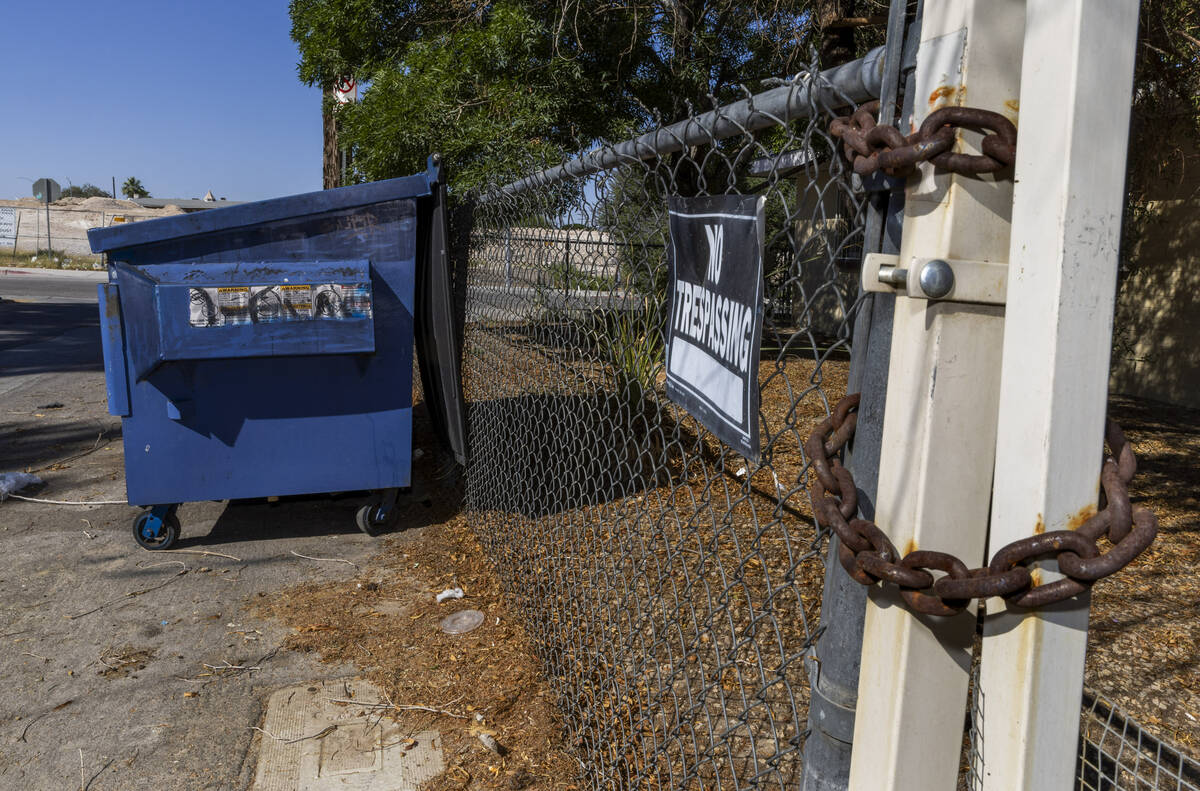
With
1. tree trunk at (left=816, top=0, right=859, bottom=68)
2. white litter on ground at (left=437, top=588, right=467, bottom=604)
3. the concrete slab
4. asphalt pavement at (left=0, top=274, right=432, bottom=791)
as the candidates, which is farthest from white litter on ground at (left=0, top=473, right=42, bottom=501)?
tree trunk at (left=816, top=0, right=859, bottom=68)

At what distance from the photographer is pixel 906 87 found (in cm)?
108

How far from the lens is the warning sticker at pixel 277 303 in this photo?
14.0 feet

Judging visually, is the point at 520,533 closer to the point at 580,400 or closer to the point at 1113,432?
the point at 580,400

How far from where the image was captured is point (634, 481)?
332 centimetres

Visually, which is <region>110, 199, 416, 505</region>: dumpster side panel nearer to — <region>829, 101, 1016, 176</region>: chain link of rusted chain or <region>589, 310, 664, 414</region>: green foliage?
<region>589, 310, 664, 414</region>: green foliage

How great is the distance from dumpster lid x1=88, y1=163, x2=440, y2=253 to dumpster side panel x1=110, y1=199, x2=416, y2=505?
5 centimetres

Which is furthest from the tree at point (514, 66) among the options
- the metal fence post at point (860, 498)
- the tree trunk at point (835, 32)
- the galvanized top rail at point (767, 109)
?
the metal fence post at point (860, 498)

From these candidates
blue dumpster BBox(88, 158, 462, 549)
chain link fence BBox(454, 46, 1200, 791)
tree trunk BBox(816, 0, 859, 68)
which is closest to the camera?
chain link fence BBox(454, 46, 1200, 791)

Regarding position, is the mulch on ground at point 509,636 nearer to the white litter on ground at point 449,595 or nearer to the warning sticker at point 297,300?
the white litter on ground at point 449,595

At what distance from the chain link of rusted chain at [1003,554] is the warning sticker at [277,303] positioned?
3697mm

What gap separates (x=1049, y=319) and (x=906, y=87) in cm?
35

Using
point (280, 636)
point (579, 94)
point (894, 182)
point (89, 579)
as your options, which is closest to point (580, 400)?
point (280, 636)

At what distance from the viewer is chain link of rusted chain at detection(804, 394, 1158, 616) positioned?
2.91 feet

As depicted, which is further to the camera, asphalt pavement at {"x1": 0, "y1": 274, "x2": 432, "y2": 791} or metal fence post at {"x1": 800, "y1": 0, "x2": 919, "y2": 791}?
asphalt pavement at {"x1": 0, "y1": 274, "x2": 432, "y2": 791}
